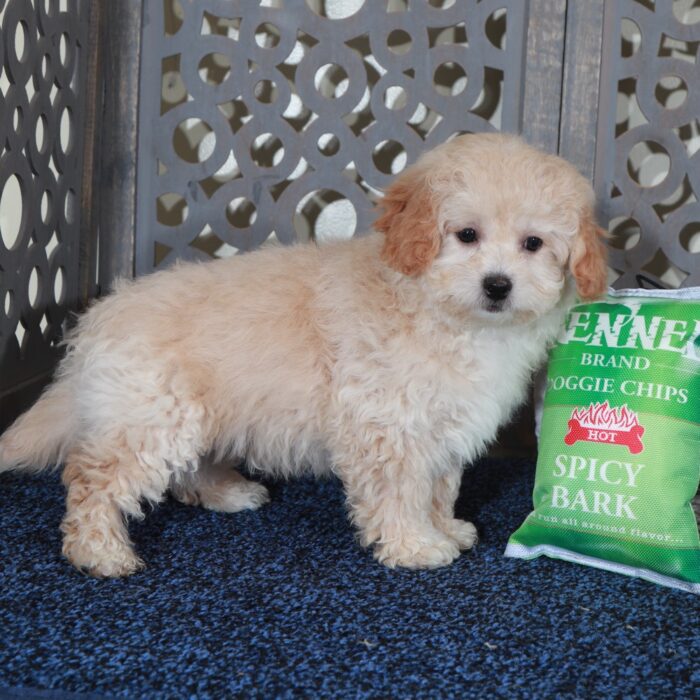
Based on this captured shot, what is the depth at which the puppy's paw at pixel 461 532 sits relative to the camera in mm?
2445

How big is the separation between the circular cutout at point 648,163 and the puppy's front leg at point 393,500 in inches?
65.8

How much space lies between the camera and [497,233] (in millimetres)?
2117

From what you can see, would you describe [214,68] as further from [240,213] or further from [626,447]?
[626,447]

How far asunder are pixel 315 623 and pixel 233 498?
0.77m

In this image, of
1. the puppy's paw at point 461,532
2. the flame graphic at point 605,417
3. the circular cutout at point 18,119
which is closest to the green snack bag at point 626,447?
the flame graphic at point 605,417

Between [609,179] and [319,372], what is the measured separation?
128 cm

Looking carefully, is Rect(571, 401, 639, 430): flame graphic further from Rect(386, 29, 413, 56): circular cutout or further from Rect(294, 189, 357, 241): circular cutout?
Rect(386, 29, 413, 56): circular cutout

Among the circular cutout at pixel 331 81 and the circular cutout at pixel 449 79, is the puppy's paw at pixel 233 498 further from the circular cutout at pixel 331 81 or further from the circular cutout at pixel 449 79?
the circular cutout at pixel 449 79

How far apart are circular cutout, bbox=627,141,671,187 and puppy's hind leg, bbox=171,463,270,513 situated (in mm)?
1808

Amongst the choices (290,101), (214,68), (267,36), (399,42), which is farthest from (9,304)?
(399,42)

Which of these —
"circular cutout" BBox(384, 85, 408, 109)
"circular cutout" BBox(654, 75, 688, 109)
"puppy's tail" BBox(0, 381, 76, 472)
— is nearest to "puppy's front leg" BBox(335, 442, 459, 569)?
"puppy's tail" BBox(0, 381, 76, 472)

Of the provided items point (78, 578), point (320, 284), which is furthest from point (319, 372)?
point (78, 578)

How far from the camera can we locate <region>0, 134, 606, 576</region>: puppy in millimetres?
2129

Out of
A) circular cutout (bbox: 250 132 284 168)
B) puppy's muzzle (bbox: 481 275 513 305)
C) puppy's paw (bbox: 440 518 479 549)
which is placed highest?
circular cutout (bbox: 250 132 284 168)
